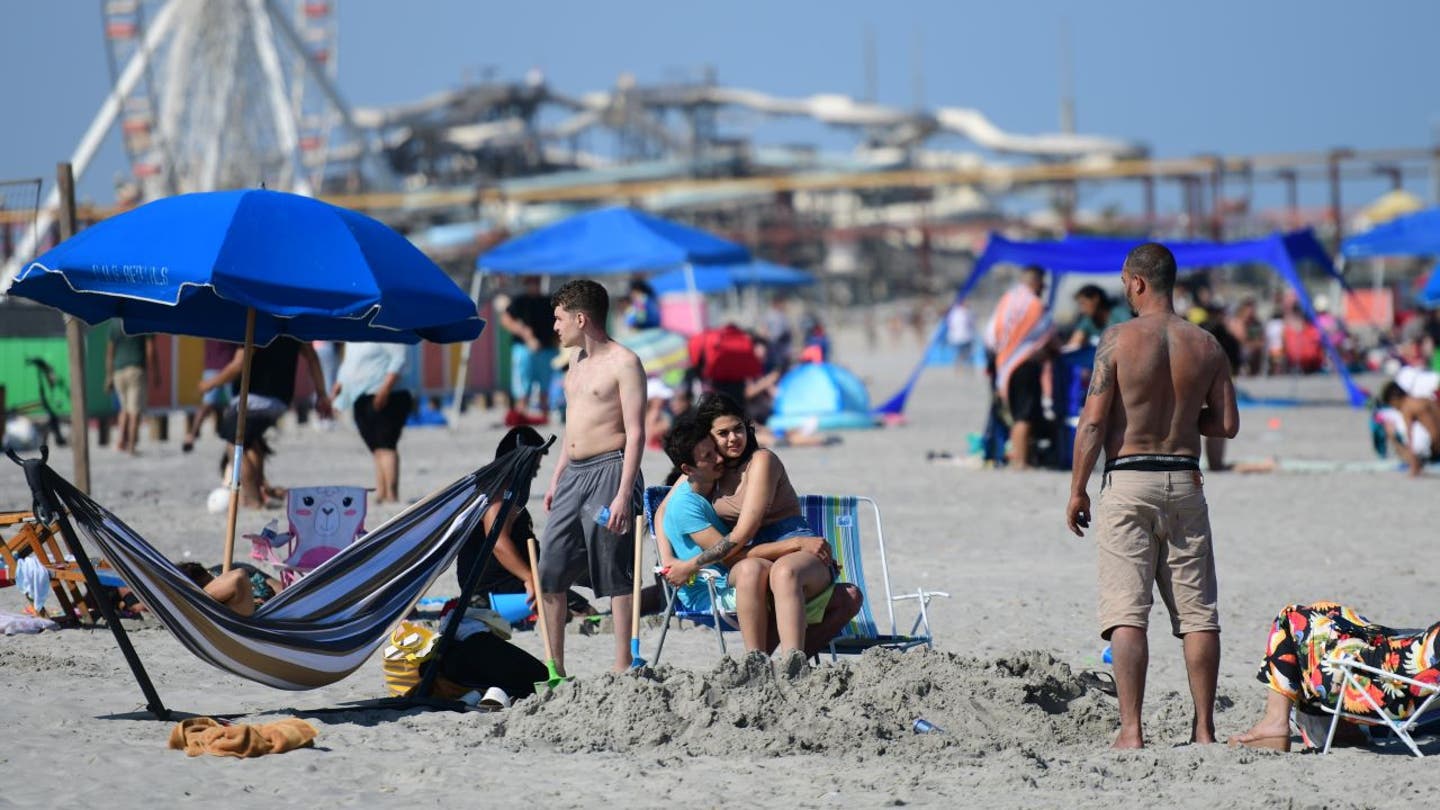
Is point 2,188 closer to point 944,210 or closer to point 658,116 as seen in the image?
point 658,116

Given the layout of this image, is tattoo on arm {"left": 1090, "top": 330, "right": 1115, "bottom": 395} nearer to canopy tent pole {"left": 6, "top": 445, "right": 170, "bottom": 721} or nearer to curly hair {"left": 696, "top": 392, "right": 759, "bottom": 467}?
curly hair {"left": 696, "top": 392, "right": 759, "bottom": 467}

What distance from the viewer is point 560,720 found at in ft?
17.3

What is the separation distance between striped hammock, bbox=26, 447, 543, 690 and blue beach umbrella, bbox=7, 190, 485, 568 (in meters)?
0.69

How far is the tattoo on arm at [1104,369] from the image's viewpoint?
16.7ft

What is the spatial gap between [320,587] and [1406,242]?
1811cm

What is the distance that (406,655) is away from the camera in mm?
5898

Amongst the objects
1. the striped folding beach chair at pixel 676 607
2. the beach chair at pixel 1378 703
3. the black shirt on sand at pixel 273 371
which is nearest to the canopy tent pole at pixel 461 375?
the black shirt on sand at pixel 273 371

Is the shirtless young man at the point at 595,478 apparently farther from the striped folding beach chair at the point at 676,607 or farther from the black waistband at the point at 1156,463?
the black waistband at the point at 1156,463

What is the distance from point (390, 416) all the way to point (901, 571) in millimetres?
3488

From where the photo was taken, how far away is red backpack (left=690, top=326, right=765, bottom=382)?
15.1 meters

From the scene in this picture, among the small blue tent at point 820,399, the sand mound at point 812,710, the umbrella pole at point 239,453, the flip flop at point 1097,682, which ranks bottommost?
the small blue tent at point 820,399

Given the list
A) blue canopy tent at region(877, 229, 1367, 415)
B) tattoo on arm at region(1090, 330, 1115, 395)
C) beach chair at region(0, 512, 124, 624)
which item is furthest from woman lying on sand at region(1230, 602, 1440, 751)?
blue canopy tent at region(877, 229, 1367, 415)

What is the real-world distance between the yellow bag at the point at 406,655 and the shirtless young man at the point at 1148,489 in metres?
2.18

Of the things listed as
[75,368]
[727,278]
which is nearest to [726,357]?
[75,368]
